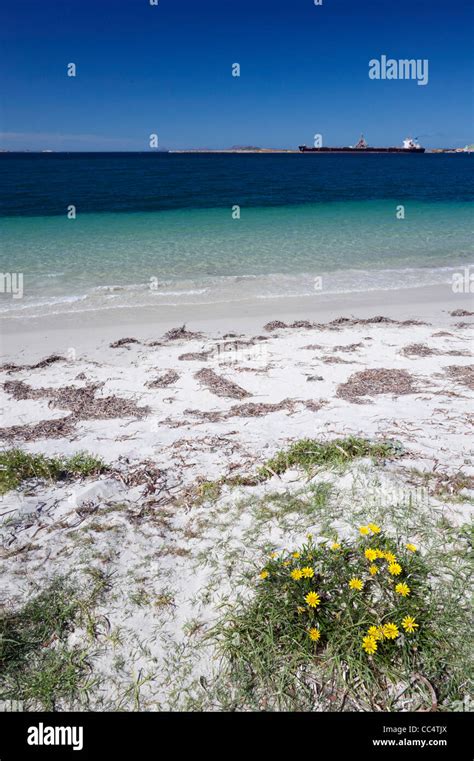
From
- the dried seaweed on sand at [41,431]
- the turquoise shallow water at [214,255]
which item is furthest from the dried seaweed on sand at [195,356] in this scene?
the turquoise shallow water at [214,255]

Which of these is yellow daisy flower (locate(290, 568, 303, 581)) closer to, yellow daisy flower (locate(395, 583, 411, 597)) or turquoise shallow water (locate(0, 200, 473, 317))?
yellow daisy flower (locate(395, 583, 411, 597))

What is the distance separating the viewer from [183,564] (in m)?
3.34

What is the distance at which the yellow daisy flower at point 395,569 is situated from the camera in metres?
2.79

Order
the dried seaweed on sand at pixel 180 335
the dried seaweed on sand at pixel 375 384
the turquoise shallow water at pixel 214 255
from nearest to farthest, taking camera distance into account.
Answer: the dried seaweed on sand at pixel 375 384 → the dried seaweed on sand at pixel 180 335 → the turquoise shallow water at pixel 214 255

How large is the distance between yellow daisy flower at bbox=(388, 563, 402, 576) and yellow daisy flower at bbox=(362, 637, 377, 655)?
44cm

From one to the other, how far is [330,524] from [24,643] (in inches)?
87.3

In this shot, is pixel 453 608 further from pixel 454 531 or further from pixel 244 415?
pixel 244 415

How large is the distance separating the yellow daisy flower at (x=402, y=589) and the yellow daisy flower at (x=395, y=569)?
0.07 meters

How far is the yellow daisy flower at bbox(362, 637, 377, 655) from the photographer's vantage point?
246 centimetres

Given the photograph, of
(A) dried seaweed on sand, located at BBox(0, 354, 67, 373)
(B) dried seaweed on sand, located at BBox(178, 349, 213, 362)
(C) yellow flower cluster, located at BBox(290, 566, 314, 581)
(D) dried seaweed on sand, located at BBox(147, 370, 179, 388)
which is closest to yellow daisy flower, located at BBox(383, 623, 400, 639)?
(C) yellow flower cluster, located at BBox(290, 566, 314, 581)

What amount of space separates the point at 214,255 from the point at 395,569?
16.4 metres

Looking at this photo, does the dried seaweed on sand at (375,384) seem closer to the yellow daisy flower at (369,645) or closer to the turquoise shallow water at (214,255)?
the yellow daisy flower at (369,645)

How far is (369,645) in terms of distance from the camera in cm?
248
